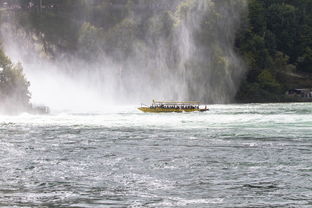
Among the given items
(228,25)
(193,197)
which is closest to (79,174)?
(193,197)

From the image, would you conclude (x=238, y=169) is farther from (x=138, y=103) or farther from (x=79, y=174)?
(x=138, y=103)

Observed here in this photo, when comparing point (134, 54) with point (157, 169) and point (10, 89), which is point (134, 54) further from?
point (157, 169)

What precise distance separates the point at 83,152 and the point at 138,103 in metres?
121

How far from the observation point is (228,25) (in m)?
Result: 172

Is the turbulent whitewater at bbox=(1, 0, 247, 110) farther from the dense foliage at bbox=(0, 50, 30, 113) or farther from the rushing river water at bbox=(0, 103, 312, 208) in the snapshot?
the rushing river water at bbox=(0, 103, 312, 208)

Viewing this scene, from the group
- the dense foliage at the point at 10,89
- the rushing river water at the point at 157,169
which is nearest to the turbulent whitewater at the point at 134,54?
the dense foliage at the point at 10,89

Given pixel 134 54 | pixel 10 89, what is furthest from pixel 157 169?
pixel 134 54

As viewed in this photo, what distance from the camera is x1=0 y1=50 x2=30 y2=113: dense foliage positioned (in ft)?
382

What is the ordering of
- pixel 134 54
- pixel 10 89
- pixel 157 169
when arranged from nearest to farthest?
pixel 157 169 → pixel 10 89 → pixel 134 54

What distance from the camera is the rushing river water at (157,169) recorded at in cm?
3453

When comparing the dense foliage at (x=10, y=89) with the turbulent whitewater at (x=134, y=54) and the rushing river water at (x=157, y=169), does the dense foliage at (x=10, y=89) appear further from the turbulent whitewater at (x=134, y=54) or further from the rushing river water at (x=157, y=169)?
the rushing river water at (x=157, y=169)

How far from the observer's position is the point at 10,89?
11706 centimetres

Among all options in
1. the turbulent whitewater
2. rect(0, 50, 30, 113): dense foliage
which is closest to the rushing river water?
rect(0, 50, 30, 113): dense foliage

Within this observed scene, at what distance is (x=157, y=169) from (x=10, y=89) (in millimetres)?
77349
